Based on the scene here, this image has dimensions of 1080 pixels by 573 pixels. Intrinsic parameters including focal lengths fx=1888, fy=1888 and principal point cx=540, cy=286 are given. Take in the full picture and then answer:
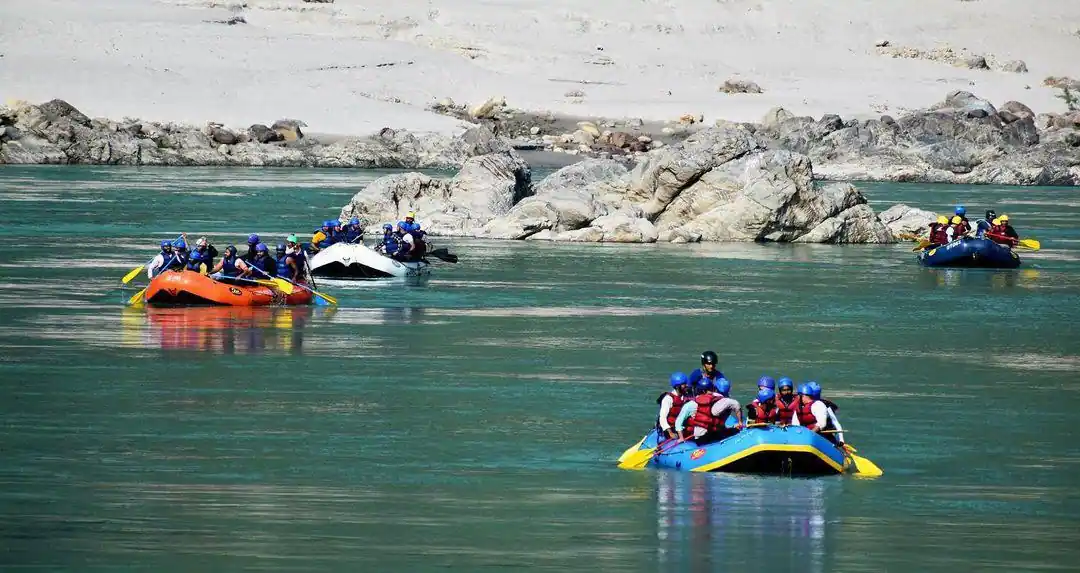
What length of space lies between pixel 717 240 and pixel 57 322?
29.6m

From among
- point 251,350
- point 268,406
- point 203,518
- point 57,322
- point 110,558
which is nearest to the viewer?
point 110,558

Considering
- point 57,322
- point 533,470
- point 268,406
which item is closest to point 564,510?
point 533,470

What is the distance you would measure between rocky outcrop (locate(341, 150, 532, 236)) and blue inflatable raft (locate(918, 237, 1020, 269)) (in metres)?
15.9

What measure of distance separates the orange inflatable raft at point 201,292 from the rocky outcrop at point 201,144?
63024 mm

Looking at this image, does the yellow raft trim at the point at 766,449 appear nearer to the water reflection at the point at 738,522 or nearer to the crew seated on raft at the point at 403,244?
the water reflection at the point at 738,522

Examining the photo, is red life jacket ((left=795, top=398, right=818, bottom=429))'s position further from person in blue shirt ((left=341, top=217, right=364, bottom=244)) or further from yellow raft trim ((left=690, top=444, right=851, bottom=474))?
person in blue shirt ((left=341, top=217, right=364, bottom=244))

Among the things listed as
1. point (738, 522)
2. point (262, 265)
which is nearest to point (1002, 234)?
point (262, 265)

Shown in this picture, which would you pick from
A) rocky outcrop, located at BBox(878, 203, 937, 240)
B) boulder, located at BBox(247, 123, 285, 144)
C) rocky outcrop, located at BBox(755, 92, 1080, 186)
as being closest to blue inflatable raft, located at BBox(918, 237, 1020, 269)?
rocky outcrop, located at BBox(878, 203, 937, 240)

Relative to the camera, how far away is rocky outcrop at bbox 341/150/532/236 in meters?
62.2

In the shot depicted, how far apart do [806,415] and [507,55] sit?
128 metres

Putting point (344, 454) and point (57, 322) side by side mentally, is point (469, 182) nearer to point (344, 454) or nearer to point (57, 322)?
point (57, 322)

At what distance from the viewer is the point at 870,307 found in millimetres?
42750

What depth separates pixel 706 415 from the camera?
72.6 ft

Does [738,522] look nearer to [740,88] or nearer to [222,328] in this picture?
[222,328]
